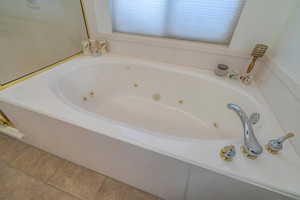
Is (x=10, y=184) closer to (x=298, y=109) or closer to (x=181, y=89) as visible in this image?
(x=181, y=89)

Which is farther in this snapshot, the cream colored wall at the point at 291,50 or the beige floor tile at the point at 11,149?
the beige floor tile at the point at 11,149

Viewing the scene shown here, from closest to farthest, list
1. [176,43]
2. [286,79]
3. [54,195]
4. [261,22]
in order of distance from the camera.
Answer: [286,79]
[54,195]
[261,22]
[176,43]

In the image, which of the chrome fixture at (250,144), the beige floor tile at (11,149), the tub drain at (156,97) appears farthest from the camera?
the tub drain at (156,97)

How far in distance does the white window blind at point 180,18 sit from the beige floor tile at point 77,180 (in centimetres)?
140

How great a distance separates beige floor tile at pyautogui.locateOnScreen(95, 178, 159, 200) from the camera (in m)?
0.90

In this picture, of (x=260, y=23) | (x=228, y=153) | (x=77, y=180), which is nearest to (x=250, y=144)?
(x=228, y=153)

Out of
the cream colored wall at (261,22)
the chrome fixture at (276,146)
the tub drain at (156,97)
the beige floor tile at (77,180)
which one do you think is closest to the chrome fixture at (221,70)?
the cream colored wall at (261,22)

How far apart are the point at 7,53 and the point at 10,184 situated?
95 cm

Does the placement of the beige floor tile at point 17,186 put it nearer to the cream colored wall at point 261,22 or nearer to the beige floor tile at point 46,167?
the beige floor tile at point 46,167

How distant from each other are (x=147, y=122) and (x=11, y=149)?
122cm

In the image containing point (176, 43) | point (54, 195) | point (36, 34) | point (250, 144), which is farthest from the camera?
point (176, 43)

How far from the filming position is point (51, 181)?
97 centimetres

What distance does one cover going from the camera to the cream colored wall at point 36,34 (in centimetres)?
98

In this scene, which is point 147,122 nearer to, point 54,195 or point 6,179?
point 54,195
